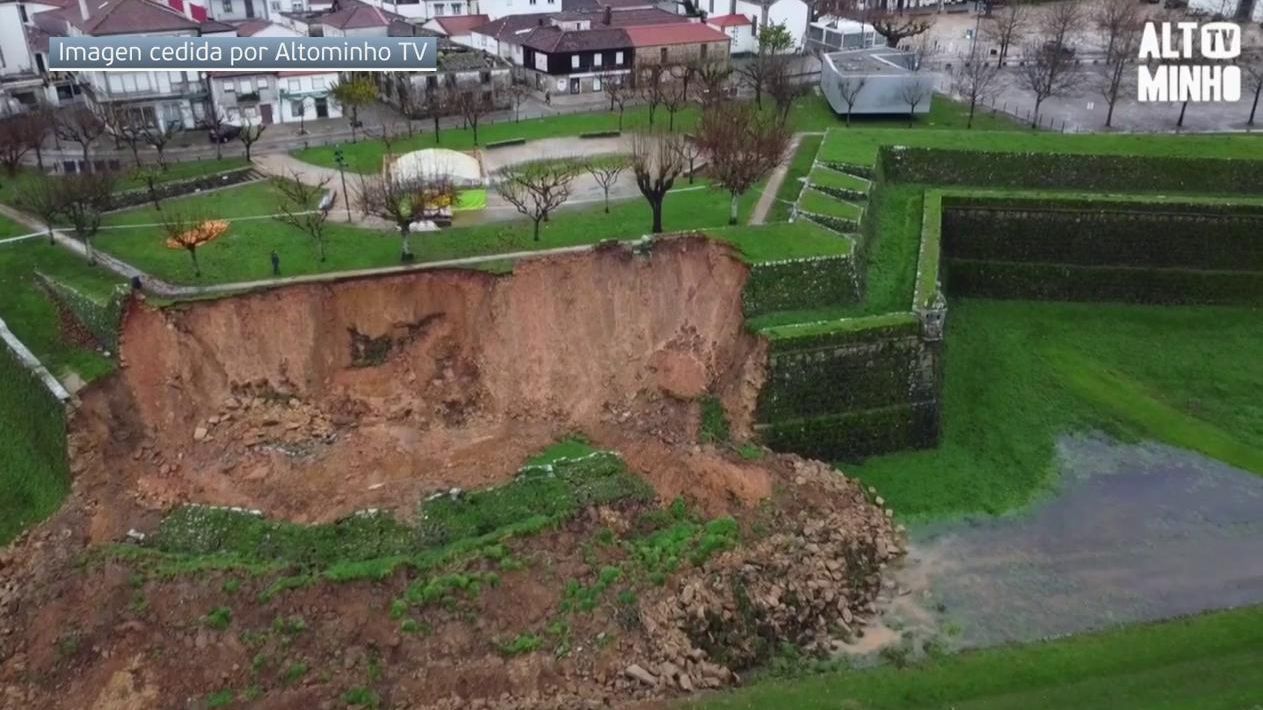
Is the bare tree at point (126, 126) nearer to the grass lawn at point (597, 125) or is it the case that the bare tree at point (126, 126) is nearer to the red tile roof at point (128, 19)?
the red tile roof at point (128, 19)

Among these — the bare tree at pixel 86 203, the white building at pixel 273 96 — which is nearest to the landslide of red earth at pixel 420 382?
the bare tree at pixel 86 203

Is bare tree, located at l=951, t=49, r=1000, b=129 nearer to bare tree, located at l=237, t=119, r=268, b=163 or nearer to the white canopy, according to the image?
the white canopy

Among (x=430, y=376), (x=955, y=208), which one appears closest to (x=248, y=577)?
(x=430, y=376)

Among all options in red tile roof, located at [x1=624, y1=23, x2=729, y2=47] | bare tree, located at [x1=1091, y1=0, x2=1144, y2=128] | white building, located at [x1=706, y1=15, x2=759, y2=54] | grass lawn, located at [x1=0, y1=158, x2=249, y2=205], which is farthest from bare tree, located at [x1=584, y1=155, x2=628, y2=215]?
bare tree, located at [x1=1091, y1=0, x2=1144, y2=128]

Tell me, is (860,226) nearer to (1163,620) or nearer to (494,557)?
(1163,620)

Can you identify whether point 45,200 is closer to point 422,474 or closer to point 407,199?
point 407,199

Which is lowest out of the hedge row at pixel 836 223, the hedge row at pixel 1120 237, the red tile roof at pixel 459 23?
the hedge row at pixel 1120 237
